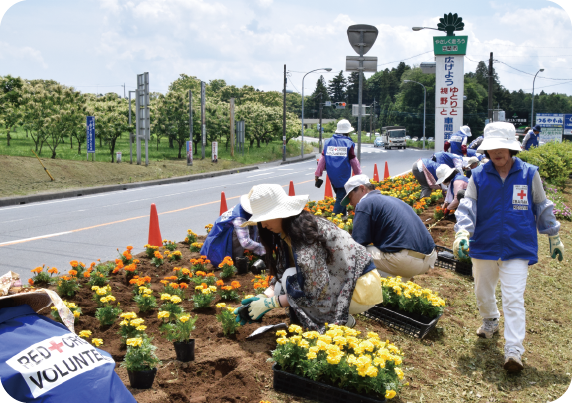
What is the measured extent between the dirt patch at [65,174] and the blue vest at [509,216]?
1583 cm

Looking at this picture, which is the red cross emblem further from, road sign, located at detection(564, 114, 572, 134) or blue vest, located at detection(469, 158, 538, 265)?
road sign, located at detection(564, 114, 572, 134)

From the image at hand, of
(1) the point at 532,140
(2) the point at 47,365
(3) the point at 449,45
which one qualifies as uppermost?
(3) the point at 449,45

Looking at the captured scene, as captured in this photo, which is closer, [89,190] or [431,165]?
[431,165]

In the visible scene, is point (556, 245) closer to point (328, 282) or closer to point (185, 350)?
point (328, 282)

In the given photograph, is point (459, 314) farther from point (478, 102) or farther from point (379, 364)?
point (478, 102)

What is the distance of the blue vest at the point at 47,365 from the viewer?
197 centimetres

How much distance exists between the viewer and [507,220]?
4062 millimetres

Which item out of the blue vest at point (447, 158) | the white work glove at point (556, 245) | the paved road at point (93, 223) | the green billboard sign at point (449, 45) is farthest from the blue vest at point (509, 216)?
the green billboard sign at point (449, 45)

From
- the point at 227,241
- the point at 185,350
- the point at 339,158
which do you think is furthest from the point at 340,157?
the point at 185,350

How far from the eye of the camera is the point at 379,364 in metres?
3.05

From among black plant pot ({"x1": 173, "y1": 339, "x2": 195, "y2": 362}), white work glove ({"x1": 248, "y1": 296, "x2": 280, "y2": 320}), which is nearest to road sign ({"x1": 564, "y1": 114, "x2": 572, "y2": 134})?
white work glove ({"x1": 248, "y1": 296, "x2": 280, "y2": 320})

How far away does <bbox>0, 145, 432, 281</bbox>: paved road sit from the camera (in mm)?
8164

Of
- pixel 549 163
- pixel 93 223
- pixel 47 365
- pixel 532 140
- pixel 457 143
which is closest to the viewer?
pixel 47 365

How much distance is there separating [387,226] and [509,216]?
1219 millimetres
